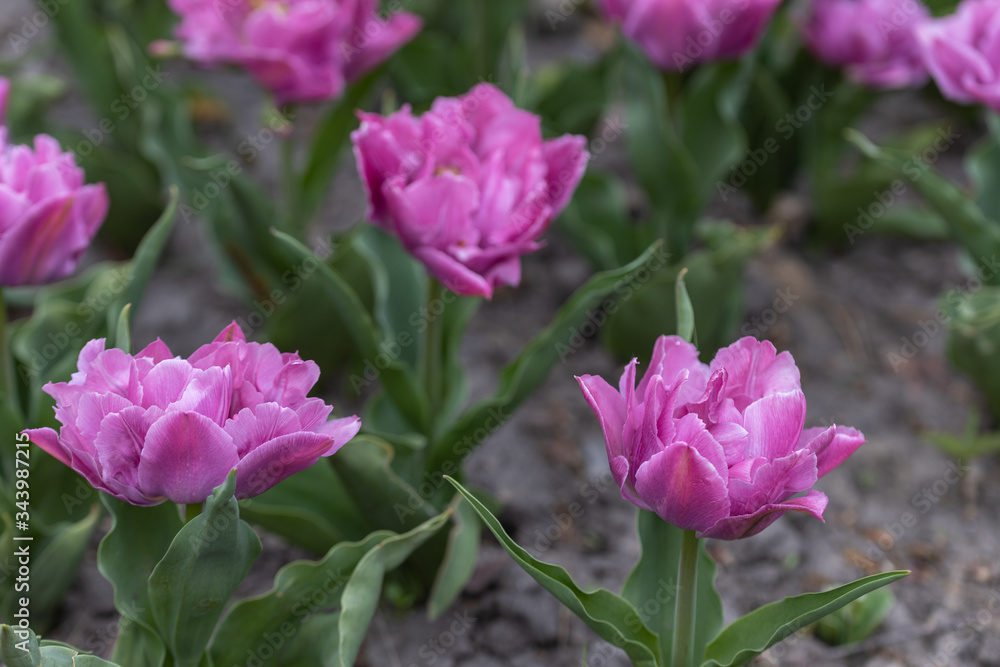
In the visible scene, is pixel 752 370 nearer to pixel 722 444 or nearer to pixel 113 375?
pixel 722 444

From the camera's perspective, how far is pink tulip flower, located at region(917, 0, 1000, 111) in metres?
1.93

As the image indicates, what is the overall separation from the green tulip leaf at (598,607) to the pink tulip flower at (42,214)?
2.39 ft

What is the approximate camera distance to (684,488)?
111 cm

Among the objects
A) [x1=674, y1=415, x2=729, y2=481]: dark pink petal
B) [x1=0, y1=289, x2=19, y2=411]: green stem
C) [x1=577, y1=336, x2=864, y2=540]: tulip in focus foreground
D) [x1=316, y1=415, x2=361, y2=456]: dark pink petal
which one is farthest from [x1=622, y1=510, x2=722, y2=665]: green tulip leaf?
[x1=0, y1=289, x2=19, y2=411]: green stem

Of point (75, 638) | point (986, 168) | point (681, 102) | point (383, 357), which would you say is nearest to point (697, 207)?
point (681, 102)

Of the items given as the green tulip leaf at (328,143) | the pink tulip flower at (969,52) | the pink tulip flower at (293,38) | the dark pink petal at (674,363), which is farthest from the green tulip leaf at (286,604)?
the pink tulip flower at (969,52)

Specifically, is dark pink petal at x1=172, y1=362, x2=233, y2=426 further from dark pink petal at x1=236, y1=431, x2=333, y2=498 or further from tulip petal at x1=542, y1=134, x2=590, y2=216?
tulip petal at x1=542, y1=134, x2=590, y2=216

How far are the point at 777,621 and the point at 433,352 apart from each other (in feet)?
2.49

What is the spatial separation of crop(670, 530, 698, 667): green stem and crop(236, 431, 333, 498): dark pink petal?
1.54 ft

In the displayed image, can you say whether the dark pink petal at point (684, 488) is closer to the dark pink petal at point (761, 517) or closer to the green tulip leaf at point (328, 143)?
the dark pink petal at point (761, 517)

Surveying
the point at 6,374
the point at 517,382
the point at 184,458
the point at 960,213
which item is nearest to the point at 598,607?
the point at 517,382

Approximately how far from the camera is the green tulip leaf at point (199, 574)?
1.17 meters

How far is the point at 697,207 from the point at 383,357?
1.00m

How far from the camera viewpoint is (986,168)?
2.18 m
